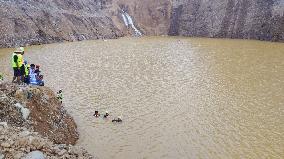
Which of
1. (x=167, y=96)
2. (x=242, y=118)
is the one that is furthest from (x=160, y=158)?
(x=167, y=96)

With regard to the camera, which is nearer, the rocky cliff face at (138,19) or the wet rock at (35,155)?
the wet rock at (35,155)

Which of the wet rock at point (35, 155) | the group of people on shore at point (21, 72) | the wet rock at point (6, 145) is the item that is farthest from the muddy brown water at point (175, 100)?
the wet rock at point (6, 145)

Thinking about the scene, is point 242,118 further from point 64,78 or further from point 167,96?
point 64,78

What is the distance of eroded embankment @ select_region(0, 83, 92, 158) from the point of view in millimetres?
12523

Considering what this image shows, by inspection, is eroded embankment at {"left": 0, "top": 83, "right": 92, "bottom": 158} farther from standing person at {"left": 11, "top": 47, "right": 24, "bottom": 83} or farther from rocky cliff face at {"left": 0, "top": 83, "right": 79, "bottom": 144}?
standing person at {"left": 11, "top": 47, "right": 24, "bottom": 83}

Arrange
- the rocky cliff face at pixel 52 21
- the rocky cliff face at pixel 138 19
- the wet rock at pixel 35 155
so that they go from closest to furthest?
A: the wet rock at pixel 35 155 < the rocky cliff face at pixel 52 21 < the rocky cliff face at pixel 138 19

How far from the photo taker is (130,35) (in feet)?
257

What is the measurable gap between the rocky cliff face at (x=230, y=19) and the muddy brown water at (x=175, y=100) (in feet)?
41.0

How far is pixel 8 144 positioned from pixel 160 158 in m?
7.53

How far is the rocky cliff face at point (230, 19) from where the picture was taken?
196 feet

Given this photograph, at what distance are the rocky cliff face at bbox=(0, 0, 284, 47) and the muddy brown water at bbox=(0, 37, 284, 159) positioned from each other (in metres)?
10.9

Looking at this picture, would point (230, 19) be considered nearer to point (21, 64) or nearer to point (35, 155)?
point (21, 64)

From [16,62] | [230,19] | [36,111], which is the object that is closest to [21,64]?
[16,62]

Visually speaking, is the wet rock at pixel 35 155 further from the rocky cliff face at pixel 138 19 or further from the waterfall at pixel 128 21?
the waterfall at pixel 128 21
